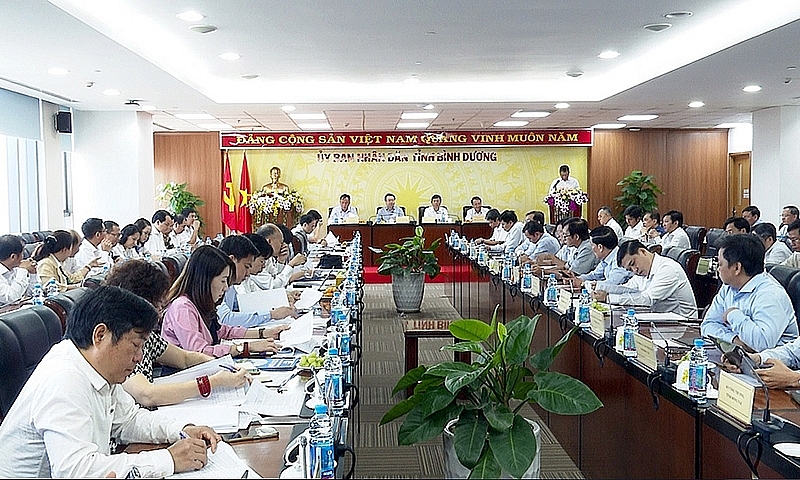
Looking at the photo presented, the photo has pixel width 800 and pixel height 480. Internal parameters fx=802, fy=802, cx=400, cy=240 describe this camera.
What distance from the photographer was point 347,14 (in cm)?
605

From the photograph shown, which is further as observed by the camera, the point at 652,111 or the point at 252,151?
the point at 252,151

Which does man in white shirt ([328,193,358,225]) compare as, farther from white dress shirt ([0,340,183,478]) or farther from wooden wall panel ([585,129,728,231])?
white dress shirt ([0,340,183,478])

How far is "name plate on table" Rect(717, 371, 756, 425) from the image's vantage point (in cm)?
223

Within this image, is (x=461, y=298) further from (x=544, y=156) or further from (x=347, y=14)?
(x=544, y=156)

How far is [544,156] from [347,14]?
33.7 feet

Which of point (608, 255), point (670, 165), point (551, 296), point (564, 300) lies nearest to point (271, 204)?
point (670, 165)

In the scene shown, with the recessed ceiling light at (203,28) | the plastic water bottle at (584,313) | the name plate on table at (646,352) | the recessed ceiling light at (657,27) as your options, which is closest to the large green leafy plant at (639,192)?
the recessed ceiling light at (657,27)

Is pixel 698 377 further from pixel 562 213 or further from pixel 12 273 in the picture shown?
pixel 562 213

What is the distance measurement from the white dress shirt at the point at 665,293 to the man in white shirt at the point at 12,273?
4.09 m

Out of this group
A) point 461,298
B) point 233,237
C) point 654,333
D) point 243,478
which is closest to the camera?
point 243,478

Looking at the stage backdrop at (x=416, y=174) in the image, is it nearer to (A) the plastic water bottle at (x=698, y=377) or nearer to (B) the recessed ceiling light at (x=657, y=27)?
(B) the recessed ceiling light at (x=657, y=27)

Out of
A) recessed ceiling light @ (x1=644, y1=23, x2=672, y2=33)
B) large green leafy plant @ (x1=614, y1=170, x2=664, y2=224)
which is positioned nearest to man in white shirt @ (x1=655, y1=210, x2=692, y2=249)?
recessed ceiling light @ (x1=644, y1=23, x2=672, y2=33)

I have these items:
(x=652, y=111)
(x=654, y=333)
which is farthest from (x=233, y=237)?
(x=652, y=111)

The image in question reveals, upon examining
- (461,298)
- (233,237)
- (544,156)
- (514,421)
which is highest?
(544,156)
